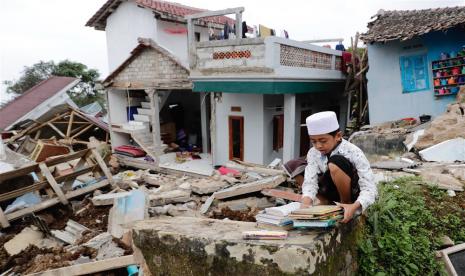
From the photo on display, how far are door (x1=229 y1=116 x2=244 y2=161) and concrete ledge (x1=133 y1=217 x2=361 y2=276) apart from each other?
340 inches

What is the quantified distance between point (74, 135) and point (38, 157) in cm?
309

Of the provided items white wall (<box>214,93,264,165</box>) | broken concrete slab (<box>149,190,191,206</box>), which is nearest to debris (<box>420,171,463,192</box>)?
broken concrete slab (<box>149,190,191,206</box>)

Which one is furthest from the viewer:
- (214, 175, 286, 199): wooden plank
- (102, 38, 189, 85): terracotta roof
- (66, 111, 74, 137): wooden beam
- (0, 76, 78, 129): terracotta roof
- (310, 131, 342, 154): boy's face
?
(0, 76, 78, 129): terracotta roof

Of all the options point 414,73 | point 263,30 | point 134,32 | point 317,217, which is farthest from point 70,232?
point 134,32

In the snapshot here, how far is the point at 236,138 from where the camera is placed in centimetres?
1212

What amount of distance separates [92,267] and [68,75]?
100 feet

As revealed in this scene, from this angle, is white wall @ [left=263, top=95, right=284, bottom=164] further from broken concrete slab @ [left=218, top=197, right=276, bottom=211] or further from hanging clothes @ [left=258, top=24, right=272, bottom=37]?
broken concrete slab @ [left=218, top=197, right=276, bottom=211]

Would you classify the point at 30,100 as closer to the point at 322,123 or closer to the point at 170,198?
the point at 170,198

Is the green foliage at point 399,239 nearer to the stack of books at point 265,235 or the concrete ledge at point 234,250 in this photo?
the concrete ledge at point 234,250

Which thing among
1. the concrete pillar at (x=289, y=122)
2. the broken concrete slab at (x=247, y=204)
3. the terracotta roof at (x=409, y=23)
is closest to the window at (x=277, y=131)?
the concrete pillar at (x=289, y=122)

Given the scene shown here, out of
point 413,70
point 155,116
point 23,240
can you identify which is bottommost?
point 23,240

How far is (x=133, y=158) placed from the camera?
1484 centimetres

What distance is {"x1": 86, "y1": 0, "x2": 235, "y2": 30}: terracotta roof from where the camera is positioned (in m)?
15.1

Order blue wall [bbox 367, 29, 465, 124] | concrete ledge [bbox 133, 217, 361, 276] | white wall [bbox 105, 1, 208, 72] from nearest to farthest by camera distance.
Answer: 1. concrete ledge [bbox 133, 217, 361, 276]
2. blue wall [bbox 367, 29, 465, 124]
3. white wall [bbox 105, 1, 208, 72]
